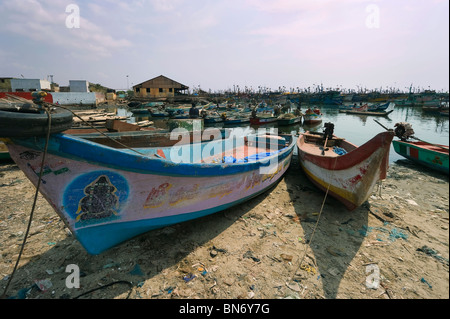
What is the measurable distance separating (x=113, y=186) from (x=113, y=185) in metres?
0.02

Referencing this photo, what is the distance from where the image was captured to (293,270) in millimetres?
3332

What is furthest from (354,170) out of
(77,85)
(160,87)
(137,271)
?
(77,85)

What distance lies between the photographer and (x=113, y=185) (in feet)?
9.59

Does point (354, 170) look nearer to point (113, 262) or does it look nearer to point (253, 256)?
point (253, 256)

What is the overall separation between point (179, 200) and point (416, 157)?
10.6 m

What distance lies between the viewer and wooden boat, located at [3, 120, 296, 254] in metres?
2.59

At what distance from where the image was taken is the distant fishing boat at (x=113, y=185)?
2580mm

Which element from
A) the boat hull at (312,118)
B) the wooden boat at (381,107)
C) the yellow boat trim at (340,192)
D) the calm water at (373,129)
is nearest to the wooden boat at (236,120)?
the calm water at (373,129)

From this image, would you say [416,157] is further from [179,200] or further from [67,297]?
[67,297]

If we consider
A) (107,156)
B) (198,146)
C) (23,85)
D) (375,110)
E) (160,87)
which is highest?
(160,87)

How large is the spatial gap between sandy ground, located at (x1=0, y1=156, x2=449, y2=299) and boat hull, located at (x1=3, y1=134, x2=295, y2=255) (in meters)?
0.54

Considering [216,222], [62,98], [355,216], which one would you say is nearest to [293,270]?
[216,222]
